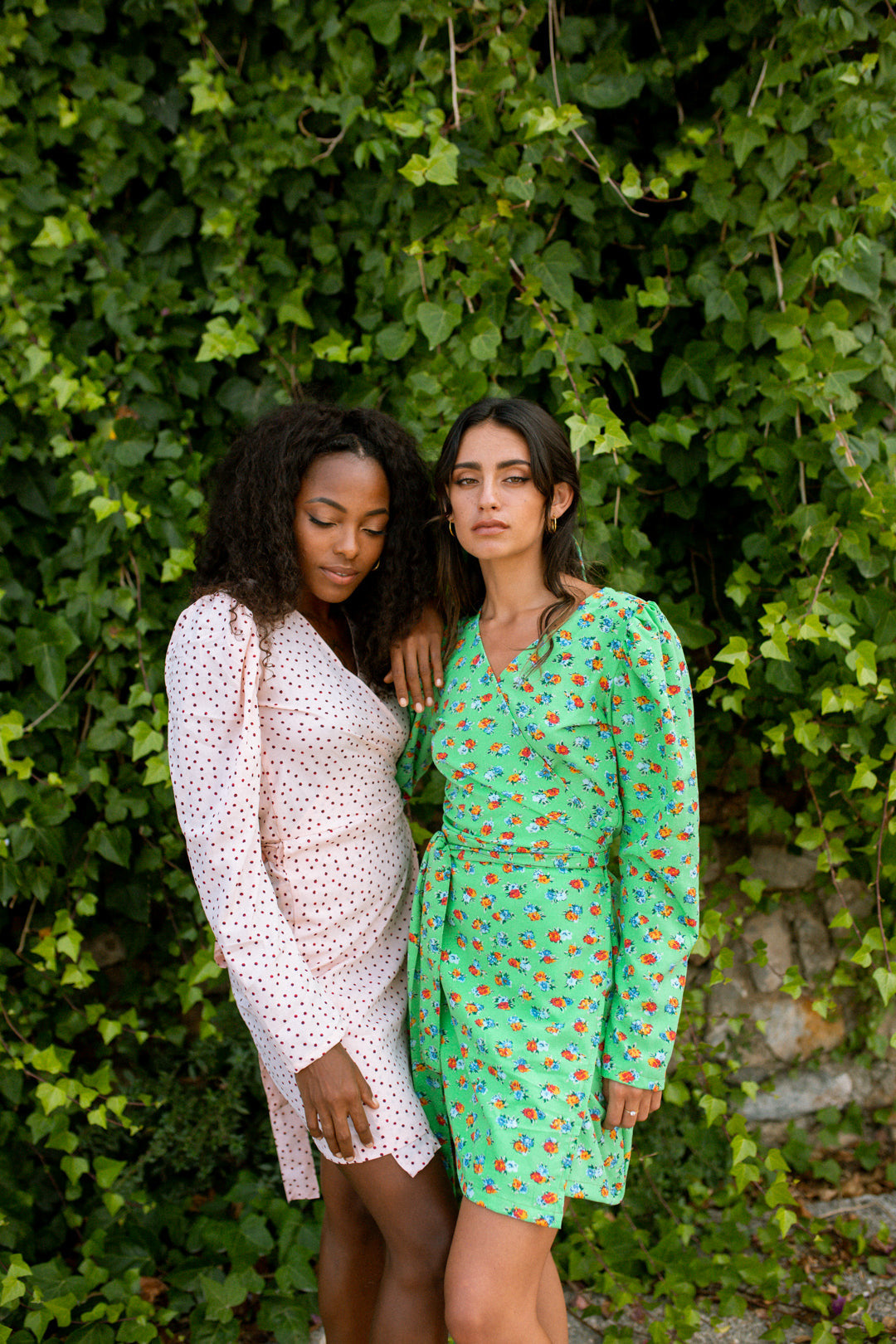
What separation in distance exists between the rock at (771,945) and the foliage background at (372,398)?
0.14 meters

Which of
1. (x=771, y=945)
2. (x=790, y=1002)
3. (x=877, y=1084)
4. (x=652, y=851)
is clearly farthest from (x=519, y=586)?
(x=877, y=1084)

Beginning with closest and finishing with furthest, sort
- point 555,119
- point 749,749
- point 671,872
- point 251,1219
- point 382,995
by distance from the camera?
point 671,872, point 382,995, point 555,119, point 251,1219, point 749,749

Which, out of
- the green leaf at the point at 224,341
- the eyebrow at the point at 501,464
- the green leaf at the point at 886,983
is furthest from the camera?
the green leaf at the point at 224,341

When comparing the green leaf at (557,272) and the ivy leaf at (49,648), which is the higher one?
the green leaf at (557,272)

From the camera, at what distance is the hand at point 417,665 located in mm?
1739

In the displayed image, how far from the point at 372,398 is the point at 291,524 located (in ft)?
2.41

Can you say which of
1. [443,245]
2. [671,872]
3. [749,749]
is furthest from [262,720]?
[749,749]

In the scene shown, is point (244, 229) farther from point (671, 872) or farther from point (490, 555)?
point (671, 872)

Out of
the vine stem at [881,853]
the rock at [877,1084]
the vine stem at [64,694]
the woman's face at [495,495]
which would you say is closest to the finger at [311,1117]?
the woman's face at [495,495]

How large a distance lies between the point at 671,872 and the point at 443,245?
4.58 ft

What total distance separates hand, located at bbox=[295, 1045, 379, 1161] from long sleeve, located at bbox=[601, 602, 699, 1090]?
39cm

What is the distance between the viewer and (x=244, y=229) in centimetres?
238

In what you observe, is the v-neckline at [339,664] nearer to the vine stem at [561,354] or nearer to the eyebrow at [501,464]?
the eyebrow at [501,464]

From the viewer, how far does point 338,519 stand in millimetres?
1670
